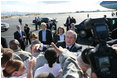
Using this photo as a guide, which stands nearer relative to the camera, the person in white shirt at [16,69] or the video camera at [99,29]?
the video camera at [99,29]

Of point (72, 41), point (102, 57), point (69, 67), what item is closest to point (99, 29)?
point (102, 57)

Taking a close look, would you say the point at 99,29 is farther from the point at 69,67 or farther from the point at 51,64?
the point at 51,64

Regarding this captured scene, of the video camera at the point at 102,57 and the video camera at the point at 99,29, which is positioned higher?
the video camera at the point at 99,29

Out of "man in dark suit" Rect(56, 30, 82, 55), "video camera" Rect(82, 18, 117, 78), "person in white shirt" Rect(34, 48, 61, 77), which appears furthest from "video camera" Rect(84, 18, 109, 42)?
"man in dark suit" Rect(56, 30, 82, 55)

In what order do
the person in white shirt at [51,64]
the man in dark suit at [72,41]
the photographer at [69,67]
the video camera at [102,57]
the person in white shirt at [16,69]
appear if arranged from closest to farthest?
the video camera at [102,57] < the photographer at [69,67] < the person in white shirt at [16,69] < the person in white shirt at [51,64] < the man in dark suit at [72,41]

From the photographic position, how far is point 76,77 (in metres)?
1.36

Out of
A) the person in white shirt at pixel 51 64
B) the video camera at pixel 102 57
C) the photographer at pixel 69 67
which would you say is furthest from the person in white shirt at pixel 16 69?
the video camera at pixel 102 57

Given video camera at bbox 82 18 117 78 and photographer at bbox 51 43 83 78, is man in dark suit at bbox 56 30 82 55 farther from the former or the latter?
video camera at bbox 82 18 117 78

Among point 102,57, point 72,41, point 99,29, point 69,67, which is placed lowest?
point 72,41

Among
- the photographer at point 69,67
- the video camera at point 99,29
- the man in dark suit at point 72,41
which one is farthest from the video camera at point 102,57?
the man in dark suit at point 72,41

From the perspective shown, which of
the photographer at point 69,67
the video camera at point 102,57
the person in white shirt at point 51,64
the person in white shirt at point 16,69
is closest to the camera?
the video camera at point 102,57

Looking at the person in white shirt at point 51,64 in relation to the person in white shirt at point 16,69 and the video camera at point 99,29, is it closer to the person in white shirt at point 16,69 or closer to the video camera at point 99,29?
the person in white shirt at point 16,69

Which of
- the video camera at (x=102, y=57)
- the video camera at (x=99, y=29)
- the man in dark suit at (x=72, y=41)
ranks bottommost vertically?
the man in dark suit at (x=72, y=41)

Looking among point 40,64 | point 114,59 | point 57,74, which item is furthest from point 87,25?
point 40,64
